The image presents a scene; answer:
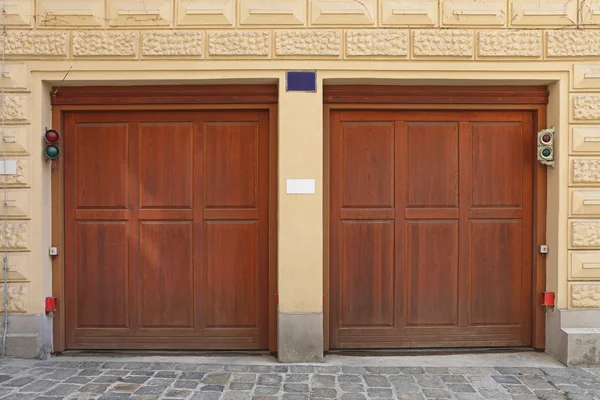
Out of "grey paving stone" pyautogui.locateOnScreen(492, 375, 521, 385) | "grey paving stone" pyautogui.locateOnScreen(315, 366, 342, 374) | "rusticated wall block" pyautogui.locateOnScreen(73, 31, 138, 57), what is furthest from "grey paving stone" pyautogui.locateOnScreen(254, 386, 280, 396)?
"rusticated wall block" pyautogui.locateOnScreen(73, 31, 138, 57)

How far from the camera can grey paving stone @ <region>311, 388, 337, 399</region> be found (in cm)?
432

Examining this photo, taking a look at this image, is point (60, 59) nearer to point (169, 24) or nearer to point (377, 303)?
point (169, 24)

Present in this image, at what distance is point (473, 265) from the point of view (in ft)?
18.0

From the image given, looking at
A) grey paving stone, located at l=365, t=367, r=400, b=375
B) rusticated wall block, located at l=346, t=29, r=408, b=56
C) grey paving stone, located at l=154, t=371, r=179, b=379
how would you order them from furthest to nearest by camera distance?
1. rusticated wall block, located at l=346, t=29, r=408, b=56
2. grey paving stone, located at l=365, t=367, r=400, b=375
3. grey paving stone, located at l=154, t=371, r=179, b=379

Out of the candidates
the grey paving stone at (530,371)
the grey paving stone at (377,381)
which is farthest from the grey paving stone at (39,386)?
the grey paving stone at (530,371)

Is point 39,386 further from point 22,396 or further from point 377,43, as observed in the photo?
point 377,43

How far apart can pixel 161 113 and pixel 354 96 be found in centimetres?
222

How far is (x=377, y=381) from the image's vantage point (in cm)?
465

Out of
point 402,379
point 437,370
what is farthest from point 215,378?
point 437,370

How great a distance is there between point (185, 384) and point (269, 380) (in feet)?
2.65

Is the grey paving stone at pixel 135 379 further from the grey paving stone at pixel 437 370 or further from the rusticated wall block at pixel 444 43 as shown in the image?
the rusticated wall block at pixel 444 43

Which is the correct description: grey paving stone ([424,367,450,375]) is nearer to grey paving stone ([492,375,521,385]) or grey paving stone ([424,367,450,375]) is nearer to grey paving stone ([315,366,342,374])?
grey paving stone ([492,375,521,385])

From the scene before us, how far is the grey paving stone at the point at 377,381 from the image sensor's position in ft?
15.0

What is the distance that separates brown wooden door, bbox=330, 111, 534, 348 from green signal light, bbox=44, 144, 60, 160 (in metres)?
3.08
